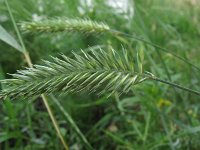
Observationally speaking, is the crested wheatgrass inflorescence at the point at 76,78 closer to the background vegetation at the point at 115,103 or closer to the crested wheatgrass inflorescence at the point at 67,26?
the crested wheatgrass inflorescence at the point at 67,26

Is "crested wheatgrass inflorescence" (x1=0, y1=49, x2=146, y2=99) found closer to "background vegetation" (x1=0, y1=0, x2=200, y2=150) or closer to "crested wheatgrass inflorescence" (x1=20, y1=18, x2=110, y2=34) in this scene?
"crested wheatgrass inflorescence" (x1=20, y1=18, x2=110, y2=34)

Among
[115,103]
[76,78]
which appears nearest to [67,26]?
[76,78]

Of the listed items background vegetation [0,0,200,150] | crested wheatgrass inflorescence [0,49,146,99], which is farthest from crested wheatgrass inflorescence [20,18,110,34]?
crested wheatgrass inflorescence [0,49,146,99]

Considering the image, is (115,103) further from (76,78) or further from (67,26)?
(76,78)

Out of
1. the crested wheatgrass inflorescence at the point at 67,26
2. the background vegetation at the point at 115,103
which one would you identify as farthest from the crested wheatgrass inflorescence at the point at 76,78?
the background vegetation at the point at 115,103

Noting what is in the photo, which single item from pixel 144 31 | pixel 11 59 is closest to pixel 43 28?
pixel 144 31

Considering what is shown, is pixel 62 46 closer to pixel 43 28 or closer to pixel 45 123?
pixel 45 123
